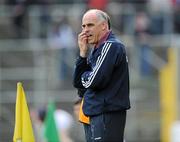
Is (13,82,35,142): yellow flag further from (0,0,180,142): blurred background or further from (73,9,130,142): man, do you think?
(0,0,180,142): blurred background

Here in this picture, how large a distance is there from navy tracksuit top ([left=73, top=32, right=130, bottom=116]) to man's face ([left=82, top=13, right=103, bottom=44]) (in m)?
0.10

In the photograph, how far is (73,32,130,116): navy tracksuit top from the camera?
409 inches

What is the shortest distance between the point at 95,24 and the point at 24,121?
1618mm

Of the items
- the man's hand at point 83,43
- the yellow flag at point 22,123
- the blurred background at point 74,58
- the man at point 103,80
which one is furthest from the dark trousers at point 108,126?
the blurred background at point 74,58

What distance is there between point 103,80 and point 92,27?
559 millimetres

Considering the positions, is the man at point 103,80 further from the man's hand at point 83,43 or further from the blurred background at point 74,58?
the blurred background at point 74,58

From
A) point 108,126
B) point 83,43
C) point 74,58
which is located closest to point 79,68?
point 83,43

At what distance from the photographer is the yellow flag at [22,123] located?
1138 centimetres

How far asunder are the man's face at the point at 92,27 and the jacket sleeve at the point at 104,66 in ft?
0.51

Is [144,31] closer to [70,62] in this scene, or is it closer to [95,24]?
[70,62]

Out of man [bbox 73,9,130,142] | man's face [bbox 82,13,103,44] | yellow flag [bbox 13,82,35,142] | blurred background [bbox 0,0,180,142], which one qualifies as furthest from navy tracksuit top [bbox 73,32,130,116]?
blurred background [bbox 0,0,180,142]

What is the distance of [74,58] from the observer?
23891 mm

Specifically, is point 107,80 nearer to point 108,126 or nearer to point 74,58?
point 108,126

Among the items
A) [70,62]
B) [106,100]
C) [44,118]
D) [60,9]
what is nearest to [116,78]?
[106,100]
